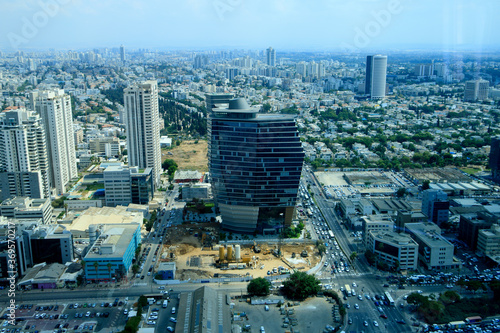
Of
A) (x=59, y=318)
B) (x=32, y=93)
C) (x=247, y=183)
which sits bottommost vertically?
(x=59, y=318)

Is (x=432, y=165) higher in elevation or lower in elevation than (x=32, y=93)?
lower

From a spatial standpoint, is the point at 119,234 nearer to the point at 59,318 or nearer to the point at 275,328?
the point at 59,318

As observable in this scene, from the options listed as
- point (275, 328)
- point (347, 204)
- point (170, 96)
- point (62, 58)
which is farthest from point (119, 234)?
point (62, 58)

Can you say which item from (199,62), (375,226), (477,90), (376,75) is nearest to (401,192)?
(375,226)

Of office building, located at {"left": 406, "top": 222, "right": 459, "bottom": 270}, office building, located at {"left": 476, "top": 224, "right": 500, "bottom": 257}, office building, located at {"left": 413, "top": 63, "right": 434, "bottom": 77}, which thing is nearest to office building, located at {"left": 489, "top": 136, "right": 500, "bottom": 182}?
office building, located at {"left": 476, "top": 224, "right": 500, "bottom": 257}

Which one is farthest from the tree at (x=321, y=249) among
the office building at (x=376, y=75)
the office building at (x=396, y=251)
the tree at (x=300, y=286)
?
the office building at (x=376, y=75)

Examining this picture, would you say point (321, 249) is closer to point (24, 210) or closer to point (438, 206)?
point (438, 206)

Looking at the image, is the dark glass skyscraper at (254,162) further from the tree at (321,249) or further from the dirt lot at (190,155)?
the dirt lot at (190,155)
